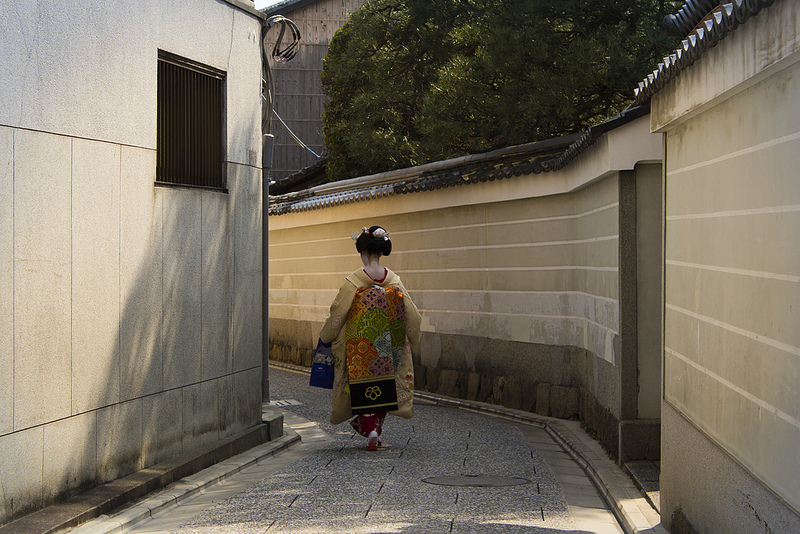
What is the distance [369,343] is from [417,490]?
6.93ft

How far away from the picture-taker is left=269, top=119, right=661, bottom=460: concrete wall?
888cm

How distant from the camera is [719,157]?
4.96m

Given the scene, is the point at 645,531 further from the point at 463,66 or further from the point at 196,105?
the point at 463,66

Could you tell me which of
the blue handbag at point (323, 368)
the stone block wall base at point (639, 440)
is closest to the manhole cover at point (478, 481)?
the stone block wall base at point (639, 440)

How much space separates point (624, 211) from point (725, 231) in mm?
3758

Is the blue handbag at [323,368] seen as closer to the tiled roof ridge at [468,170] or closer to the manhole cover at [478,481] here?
the manhole cover at [478,481]

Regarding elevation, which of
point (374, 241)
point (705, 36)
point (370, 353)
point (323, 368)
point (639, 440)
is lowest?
point (639, 440)

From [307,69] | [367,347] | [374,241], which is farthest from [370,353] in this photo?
[307,69]

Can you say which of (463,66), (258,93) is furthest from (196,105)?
(463,66)

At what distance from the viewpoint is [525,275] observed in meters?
12.1

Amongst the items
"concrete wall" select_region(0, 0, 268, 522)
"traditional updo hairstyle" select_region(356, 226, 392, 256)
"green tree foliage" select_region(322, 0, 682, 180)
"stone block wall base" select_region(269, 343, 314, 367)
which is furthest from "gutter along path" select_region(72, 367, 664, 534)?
"stone block wall base" select_region(269, 343, 314, 367)

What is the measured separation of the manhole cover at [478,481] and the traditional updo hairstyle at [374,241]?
94.4 inches

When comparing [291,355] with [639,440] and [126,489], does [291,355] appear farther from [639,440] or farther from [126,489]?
[126,489]

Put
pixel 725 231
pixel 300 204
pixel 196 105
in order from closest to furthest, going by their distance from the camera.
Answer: pixel 725 231, pixel 196 105, pixel 300 204
